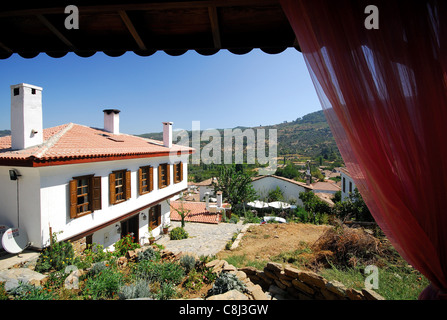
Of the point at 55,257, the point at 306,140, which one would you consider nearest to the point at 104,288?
the point at 55,257

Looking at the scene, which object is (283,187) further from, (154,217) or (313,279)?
(313,279)

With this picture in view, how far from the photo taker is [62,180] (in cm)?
568

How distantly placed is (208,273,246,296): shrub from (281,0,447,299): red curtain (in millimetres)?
2710

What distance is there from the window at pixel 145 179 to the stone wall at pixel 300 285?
6298 mm

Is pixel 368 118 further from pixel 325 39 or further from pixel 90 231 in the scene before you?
pixel 90 231

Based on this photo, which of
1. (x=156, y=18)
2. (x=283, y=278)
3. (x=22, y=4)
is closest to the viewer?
(x=22, y=4)

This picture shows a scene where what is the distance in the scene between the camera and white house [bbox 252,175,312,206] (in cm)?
2348

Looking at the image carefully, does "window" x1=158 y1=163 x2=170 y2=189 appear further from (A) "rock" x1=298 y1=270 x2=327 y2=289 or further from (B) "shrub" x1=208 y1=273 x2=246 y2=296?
(A) "rock" x1=298 y1=270 x2=327 y2=289

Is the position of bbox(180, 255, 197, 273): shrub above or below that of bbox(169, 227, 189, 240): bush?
above

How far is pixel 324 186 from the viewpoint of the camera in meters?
31.8

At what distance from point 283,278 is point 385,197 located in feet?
12.9

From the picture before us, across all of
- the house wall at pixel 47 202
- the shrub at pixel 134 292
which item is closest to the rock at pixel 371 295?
the shrub at pixel 134 292

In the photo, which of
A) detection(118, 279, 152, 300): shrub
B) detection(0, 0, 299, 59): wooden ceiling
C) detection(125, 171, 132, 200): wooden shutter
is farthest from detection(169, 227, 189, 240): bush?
detection(0, 0, 299, 59): wooden ceiling

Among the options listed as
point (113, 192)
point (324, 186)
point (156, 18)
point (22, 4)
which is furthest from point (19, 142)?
point (324, 186)
